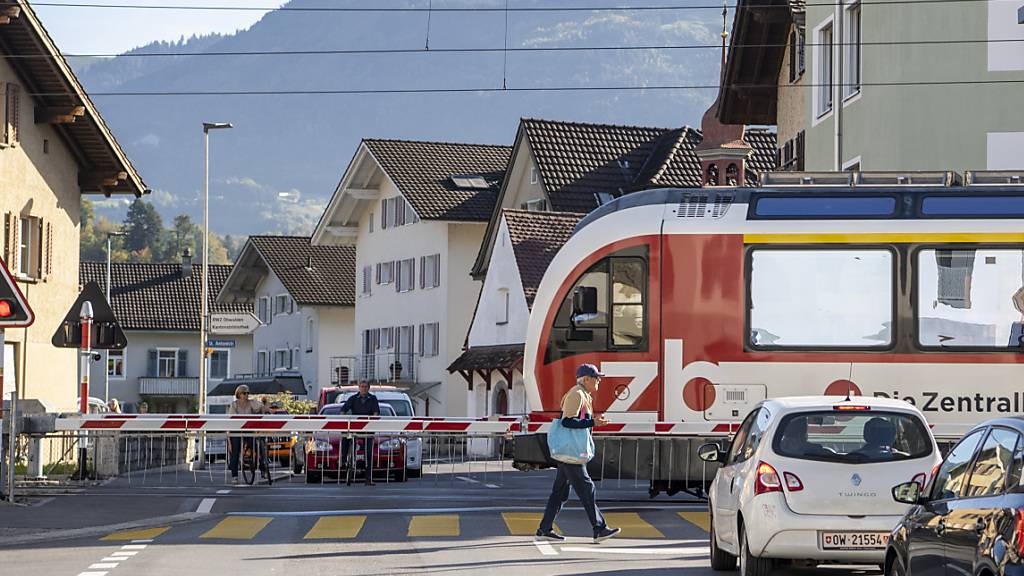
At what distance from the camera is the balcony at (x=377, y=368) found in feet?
231

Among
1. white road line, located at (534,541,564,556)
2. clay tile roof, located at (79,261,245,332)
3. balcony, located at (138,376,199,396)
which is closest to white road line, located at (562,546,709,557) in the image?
white road line, located at (534,541,564,556)

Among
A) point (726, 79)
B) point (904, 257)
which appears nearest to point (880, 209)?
point (904, 257)

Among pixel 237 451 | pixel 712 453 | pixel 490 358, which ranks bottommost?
pixel 237 451

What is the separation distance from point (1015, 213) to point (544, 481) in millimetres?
12991

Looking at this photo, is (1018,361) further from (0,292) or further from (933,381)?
(0,292)

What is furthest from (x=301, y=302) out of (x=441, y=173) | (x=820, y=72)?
(x=820, y=72)

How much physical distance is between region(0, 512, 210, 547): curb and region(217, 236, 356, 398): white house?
55.6 meters

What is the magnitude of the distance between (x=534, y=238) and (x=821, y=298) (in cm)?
3488

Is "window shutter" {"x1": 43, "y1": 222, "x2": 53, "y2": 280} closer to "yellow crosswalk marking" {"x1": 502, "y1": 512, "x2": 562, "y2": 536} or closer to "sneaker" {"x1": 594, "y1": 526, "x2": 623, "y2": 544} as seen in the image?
"yellow crosswalk marking" {"x1": 502, "y1": 512, "x2": 562, "y2": 536}

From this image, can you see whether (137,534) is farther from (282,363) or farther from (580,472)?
(282,363)

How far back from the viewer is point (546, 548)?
56.6 feet

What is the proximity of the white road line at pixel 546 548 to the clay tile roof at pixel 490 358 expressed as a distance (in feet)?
118

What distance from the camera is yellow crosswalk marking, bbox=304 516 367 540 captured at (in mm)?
18608

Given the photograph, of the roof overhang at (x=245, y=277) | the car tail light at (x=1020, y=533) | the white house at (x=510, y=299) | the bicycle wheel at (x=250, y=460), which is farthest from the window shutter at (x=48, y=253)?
the roof overhang at (x=245, y=277)
